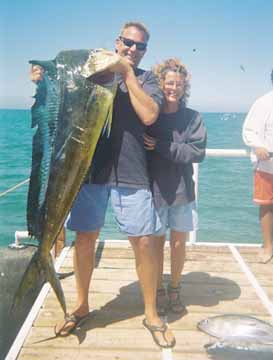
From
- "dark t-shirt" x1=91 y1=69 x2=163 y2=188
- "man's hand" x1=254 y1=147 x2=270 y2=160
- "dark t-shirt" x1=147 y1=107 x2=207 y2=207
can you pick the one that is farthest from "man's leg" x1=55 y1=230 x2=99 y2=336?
"man's hand" x1=254 y1=147 x2=270 y2=160

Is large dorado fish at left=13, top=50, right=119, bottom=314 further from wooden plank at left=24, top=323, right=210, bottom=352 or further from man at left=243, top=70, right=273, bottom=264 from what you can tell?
man at left=243, top=70, right=273, bottom=264

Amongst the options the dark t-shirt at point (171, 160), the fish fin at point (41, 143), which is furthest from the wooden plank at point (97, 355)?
the dark t-shirt at point (171, 160)

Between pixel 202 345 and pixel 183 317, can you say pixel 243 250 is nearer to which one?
pixel 183 317

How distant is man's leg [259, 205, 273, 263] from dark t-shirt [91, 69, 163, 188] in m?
2.18

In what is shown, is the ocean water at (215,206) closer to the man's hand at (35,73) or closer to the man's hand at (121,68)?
the man's hand at (35,73)

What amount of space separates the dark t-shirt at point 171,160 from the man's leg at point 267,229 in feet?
5.68

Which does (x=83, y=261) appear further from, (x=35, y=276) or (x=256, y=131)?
(x=256, y=131)

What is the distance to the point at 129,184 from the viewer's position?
9.43 ft

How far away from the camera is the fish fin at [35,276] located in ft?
8.20

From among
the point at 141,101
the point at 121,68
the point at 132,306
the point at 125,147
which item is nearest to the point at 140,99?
the point at 141,101

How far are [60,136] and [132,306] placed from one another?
163 centimetres

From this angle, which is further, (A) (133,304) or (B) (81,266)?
(A) (133,304)

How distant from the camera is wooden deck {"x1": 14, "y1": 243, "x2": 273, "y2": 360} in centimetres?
291

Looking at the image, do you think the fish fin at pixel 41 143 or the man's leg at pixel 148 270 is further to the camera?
the man's leg at pixel 148 270
